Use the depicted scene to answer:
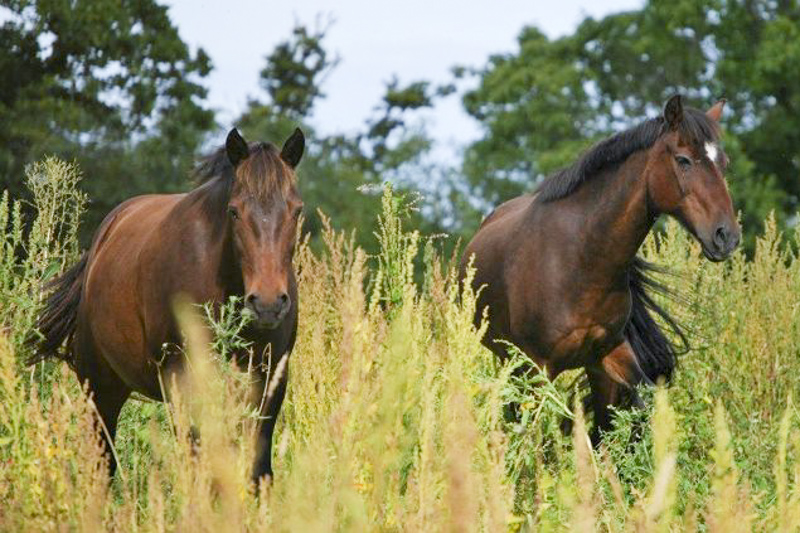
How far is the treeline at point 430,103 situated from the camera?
28.0 metres

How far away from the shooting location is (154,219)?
7250mm

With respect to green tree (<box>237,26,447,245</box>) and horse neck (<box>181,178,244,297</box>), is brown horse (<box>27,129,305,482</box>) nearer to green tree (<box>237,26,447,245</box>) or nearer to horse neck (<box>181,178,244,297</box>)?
horse neck (<box>181,178,244,297</box>)

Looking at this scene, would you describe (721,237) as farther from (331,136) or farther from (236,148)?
(331,136)

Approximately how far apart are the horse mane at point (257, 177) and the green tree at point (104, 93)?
19797 mm

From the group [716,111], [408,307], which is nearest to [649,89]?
[716,111]

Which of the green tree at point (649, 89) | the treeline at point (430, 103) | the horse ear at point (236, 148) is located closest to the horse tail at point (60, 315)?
the horse ear at point (236, 148)

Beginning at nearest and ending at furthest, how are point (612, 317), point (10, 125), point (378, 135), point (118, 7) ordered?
1. point (612, 317)
2. point (10, 125)
3. point (118, 7)
4. point (378, 135)

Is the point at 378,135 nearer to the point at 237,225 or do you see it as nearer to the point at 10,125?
the point at 10,125

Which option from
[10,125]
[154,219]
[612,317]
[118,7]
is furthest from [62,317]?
[118,7]

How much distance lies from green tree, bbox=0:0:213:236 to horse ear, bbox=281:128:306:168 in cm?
1992

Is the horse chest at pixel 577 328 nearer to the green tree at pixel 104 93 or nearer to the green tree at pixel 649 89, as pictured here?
the green tree at pixel 104 93

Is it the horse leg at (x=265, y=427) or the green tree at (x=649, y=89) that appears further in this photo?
the green tree at (x=649, y=89)

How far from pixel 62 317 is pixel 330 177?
34519 mm

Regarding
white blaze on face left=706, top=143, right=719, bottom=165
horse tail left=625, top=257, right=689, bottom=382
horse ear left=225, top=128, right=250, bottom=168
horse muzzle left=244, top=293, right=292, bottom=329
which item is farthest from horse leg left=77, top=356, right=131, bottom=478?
white blaze on face left=706, top=143, right=719, bottom=165
